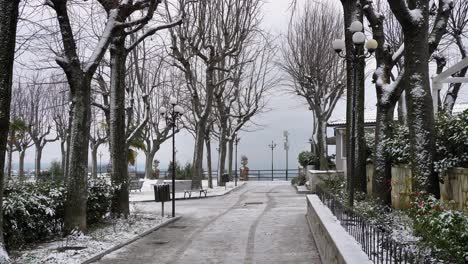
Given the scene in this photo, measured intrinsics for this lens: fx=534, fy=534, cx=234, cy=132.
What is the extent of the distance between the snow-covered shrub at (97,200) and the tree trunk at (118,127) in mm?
637

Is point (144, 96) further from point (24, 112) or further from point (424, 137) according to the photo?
point (24, 112)

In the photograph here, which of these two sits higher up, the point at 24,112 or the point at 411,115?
the point at 24,112

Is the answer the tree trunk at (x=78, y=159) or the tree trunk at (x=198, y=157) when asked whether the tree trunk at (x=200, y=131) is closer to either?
the tree trunk at (x=198, y=157)

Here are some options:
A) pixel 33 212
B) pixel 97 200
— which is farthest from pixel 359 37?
pixel 33 212

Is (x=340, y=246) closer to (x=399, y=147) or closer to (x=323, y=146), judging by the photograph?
(x=399, y=147)

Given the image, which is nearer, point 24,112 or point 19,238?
point 19,238

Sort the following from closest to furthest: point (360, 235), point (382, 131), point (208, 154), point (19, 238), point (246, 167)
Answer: point (360, 235) < point (19, 238) < point (382, 131) < point (208, 154) < point (246, 167)

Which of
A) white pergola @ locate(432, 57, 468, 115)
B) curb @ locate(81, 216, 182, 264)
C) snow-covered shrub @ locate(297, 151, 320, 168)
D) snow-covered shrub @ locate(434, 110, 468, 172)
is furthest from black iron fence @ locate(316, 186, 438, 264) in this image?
snow-covered shrub @ locate(297, 151, 320, 168)

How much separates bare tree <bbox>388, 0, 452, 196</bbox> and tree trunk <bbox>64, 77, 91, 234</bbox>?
6503mm

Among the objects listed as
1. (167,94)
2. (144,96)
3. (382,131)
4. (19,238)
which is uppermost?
(167,94)

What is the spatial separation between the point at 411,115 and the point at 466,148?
1.14 meters

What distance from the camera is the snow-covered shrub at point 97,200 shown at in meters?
12.9

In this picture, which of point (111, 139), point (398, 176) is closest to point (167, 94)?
point (111, 139)

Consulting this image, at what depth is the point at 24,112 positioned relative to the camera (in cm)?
4206
